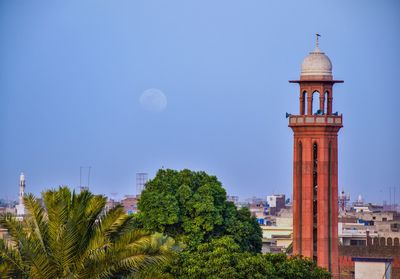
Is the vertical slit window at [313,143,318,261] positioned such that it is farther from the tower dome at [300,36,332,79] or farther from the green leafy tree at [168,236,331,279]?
the green leafy tree at [168,236,331,279]

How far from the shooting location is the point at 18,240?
101 feet

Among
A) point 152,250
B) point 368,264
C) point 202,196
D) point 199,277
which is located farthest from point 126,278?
point 368,264

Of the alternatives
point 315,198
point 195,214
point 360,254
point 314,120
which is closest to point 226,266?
point 195,214

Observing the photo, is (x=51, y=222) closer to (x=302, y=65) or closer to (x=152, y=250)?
(x=152, y=250)

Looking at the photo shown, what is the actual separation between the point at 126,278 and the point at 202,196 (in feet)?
106

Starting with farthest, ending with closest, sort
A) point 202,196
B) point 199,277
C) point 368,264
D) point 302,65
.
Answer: point 302,65 < point 368,264 < point 202,196 < point 199,277

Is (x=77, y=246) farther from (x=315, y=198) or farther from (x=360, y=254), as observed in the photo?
(x=360, y=254)

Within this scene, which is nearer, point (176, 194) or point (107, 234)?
point (107, 234)

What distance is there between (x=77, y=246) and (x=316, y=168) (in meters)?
41.4

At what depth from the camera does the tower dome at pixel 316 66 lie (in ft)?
234

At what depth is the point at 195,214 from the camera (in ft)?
205

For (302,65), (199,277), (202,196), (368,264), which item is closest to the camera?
(199,277)

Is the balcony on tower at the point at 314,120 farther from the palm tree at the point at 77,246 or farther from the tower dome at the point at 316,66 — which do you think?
the palm tree at the point at 77,246

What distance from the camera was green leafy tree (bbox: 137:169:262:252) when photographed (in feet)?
203
